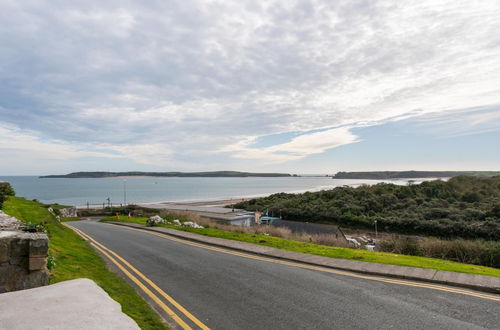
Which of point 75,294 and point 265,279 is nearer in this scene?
point 75,294

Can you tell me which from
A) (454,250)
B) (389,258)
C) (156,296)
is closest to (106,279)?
(156,296)

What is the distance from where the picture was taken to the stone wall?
561 cm

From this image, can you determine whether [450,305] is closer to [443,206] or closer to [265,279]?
[265,279]

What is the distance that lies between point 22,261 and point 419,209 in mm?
39469

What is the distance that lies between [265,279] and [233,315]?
93.5 inches

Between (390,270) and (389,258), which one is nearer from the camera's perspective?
(390,270)

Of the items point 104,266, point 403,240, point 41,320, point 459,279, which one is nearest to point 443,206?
point 403,240

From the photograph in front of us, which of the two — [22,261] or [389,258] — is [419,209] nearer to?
[389,258]

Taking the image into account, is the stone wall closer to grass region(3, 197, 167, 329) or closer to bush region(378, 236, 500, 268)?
grass region(3, 197, 167, 329)

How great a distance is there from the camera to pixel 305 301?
6445 mm

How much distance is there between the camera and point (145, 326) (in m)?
5.25

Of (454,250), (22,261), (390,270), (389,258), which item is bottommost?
(454,250)

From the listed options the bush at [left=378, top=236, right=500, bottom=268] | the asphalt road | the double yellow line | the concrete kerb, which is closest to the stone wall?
the double yellow line

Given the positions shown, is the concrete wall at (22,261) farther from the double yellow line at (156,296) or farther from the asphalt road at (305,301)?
the asphalt road at (305,301)
